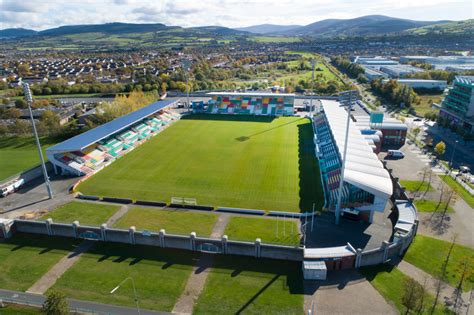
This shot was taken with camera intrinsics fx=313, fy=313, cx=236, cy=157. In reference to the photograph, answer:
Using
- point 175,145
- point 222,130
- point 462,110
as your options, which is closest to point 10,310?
point 175,145

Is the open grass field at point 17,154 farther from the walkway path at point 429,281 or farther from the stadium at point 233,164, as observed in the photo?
the walkway path at point 429,281

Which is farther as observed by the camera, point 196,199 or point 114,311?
point 196,199

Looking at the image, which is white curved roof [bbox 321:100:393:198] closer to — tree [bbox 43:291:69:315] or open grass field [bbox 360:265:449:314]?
open grass field [bbox 360:265:449:314]

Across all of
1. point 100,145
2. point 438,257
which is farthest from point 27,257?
point 438,257

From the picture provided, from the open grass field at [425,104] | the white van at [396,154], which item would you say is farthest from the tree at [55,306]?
the open grass field at [425,104]

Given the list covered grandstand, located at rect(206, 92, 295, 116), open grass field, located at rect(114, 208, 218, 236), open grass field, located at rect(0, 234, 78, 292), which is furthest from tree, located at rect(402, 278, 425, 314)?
covered grandstand, located at rect(206, 92, 295, 116)

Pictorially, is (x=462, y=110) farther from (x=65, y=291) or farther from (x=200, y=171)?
(x=65, y=291)
